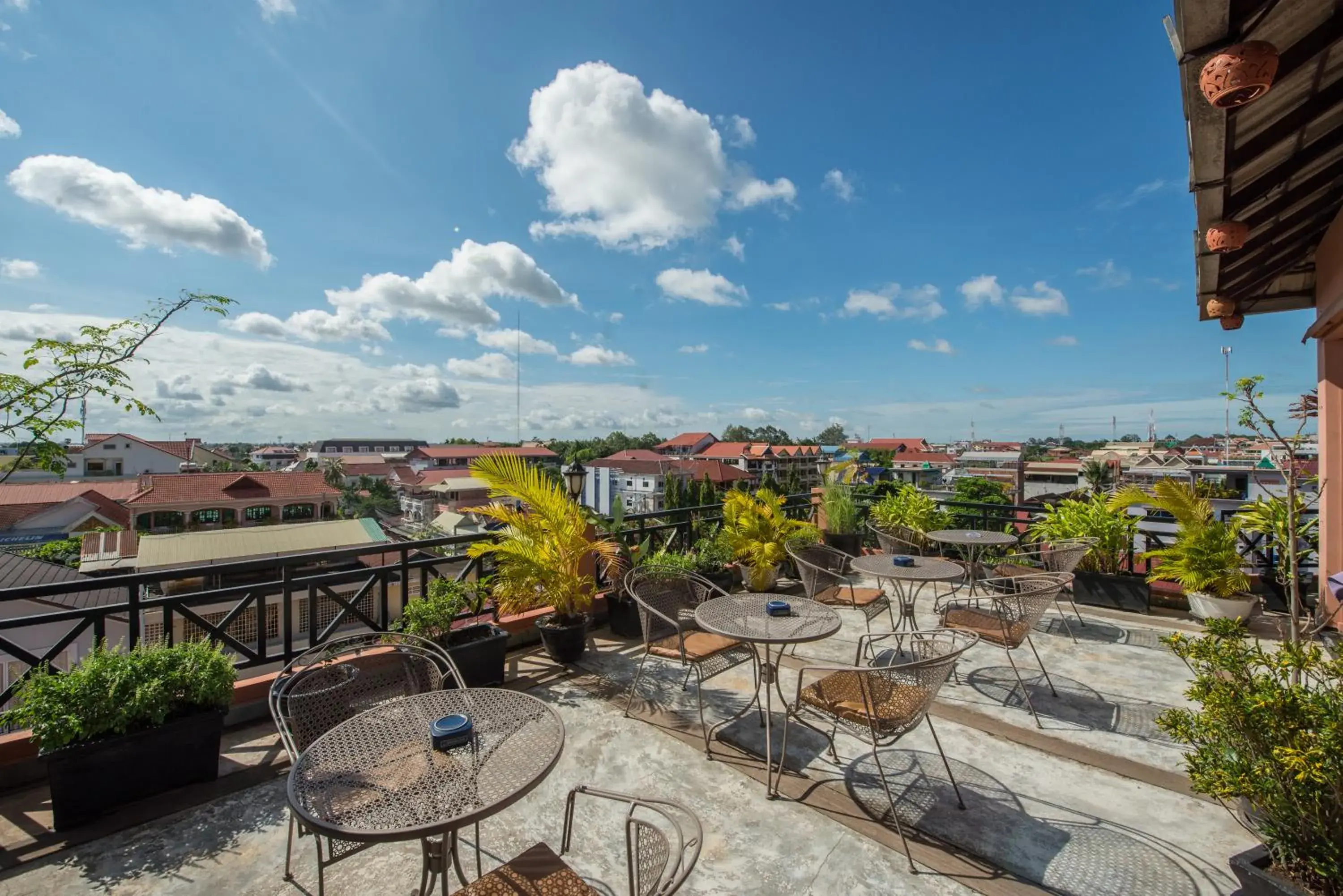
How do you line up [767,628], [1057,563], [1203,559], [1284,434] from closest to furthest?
[767,628]
[1284,434]
[1203,559]
[1057,563]

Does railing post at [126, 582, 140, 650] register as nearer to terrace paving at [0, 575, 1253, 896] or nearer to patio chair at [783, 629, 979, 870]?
terrace paving at [0, 575, 1253, 896]

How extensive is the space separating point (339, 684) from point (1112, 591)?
6391mm

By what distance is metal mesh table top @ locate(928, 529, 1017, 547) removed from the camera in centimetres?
474

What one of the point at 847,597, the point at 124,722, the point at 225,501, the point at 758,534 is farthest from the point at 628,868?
the point at 225,501

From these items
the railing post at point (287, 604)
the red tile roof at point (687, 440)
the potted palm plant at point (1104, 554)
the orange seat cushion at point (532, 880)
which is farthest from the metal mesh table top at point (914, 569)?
the red tile roof at point (687, 440)

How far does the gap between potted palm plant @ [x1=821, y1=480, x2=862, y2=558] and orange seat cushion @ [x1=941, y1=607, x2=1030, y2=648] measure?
2926 millimetres

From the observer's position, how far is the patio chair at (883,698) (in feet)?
6.72

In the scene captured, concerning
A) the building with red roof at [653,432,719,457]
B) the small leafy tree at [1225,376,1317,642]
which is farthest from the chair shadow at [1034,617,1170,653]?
the building with red roof at [653,432,719,457]

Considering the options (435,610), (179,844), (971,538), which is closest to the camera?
(179,844)

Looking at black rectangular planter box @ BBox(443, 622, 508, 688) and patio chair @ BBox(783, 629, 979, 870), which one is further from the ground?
patio chair @ BBox(783, 629, 979, 870)

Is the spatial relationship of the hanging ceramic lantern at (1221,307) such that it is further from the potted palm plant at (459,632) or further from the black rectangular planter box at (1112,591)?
the potted palm plant at (459,632)

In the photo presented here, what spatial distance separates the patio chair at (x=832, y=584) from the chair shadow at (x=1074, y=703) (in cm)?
75

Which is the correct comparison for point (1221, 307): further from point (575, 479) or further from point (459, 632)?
point (459, 632)

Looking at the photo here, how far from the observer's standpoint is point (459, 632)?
3.48 m
